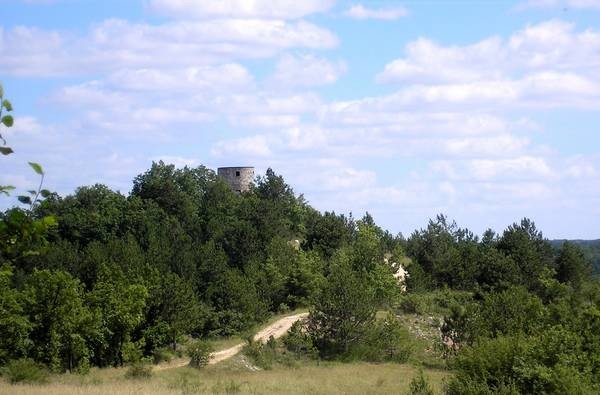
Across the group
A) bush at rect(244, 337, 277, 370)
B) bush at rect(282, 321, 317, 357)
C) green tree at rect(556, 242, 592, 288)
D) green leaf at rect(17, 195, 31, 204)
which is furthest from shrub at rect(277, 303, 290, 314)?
green leaf at rect(17, 195, 31, 204)

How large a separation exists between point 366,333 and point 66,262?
20.6m

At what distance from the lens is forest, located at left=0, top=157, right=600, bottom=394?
1053 inches

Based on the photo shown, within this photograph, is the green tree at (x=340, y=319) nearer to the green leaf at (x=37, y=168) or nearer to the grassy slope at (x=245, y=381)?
the grassy slope at (x=245, y=381)

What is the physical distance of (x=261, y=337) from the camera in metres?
49.4

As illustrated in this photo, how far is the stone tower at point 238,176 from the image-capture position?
113125 millimetres

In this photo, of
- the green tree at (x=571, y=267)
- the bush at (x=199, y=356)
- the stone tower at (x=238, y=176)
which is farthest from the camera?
the stone tower at (x=238, y=176)

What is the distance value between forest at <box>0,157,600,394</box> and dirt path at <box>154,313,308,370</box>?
1280 mm

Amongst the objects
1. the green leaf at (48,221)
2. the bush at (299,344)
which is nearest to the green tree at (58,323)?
the bush at (299,344)

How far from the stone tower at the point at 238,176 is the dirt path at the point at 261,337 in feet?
185

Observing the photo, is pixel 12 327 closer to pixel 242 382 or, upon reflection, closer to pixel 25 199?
pixel 242 382

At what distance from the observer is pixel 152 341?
146ft

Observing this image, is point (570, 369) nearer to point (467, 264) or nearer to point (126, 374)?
point (126, 374)

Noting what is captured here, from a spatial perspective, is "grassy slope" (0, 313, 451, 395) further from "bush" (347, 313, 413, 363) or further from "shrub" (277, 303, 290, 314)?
"shrub" (277, 303, 290, 314)

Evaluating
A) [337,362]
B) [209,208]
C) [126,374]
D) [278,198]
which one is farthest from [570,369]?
[278,198]
